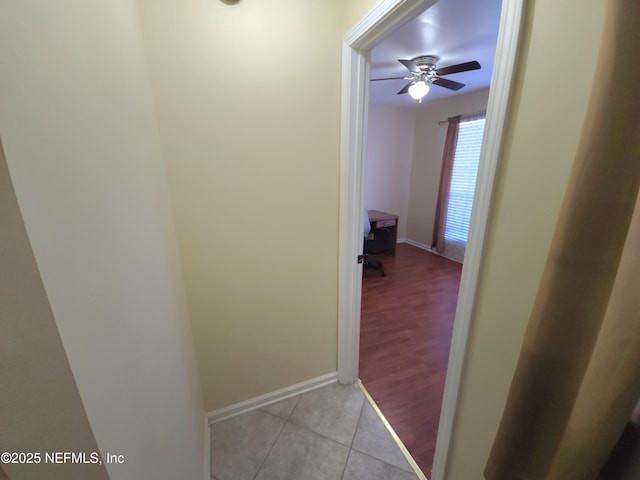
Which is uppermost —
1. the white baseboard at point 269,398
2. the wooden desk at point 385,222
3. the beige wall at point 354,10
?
the beige wall at point 354,10

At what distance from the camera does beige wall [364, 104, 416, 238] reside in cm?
448

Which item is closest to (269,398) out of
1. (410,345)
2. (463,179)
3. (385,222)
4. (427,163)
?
(410,345)

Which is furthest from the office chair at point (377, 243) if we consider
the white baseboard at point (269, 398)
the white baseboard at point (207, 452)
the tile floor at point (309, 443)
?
the white baseboard at point (207, 452)

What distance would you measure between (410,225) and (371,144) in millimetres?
1783

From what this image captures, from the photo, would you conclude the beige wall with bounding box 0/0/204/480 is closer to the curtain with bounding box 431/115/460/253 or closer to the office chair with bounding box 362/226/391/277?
the office chair with bounding box 362/226/391/277

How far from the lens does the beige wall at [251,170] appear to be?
1.11 m

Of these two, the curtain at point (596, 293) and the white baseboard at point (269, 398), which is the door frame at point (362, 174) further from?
the curtain at point (596, 293)

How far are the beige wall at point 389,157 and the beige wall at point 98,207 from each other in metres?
3.90

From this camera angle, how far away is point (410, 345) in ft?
7.34

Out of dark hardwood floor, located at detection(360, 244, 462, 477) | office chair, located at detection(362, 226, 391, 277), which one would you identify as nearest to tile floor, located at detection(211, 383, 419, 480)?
dark hardwood floor, located at detection(360, 244, 462, 477)

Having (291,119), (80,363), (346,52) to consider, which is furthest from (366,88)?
(80,363)

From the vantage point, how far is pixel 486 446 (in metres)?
0.88

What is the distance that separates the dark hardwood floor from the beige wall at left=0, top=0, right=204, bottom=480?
1263mm

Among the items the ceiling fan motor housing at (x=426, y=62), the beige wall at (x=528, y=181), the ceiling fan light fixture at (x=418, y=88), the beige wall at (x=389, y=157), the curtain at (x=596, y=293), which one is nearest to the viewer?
the curtain at (x=596, y=293)
